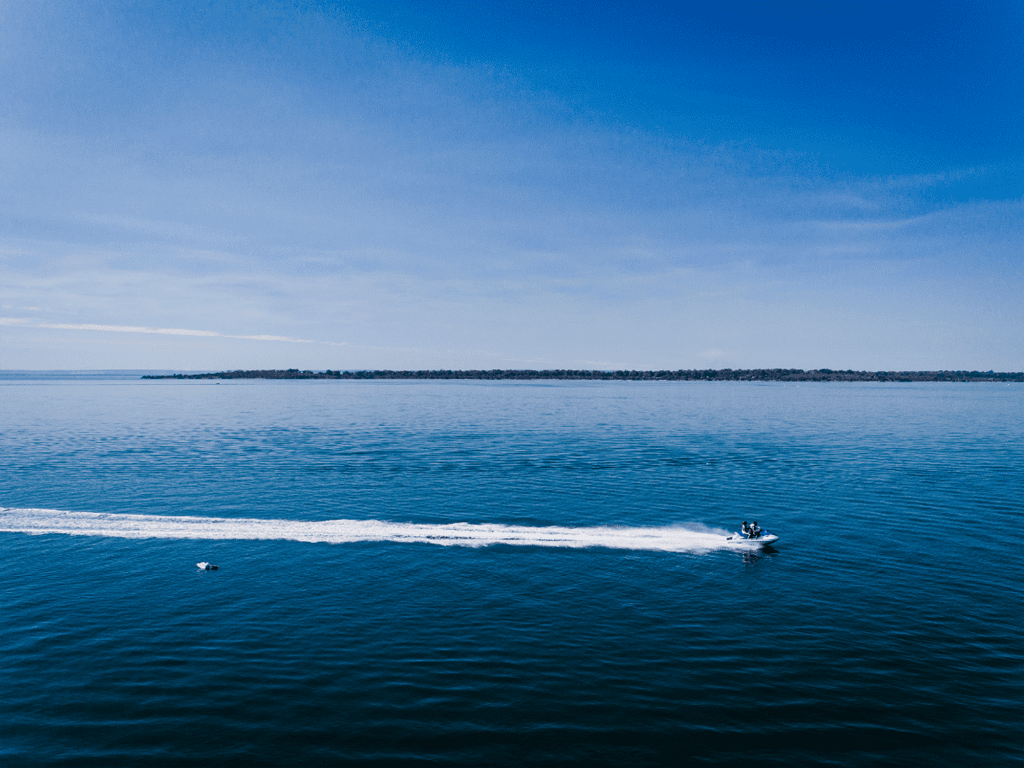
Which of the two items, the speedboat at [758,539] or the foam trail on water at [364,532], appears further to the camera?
the foam trail on water at [364,532]

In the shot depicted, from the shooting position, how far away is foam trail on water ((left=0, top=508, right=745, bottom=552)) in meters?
47.1

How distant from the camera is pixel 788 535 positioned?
50312 millimetres

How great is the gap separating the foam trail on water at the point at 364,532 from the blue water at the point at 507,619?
0.32 m

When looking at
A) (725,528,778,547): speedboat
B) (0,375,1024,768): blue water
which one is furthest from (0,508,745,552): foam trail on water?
(725,528,778,547): speedboat

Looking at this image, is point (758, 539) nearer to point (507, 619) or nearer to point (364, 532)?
point (507, 619)

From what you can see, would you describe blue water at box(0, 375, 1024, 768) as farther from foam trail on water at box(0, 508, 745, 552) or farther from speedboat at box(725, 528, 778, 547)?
speedboat at box(725, 528, 778, 547)

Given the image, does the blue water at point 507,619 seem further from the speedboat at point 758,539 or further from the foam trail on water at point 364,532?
the speedboat at point 758,539

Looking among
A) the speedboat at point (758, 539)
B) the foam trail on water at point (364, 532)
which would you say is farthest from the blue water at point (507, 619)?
the speedboat at point (758, 539)

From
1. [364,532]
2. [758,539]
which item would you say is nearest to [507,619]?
[364,532]

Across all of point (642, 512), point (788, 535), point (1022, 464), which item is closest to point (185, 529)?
point (642, 512)

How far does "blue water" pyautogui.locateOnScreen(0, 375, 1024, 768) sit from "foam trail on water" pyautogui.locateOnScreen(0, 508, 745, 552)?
322 millimetres

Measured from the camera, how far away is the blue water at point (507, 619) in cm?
2330

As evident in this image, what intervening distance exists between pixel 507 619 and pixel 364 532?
20.9 metres

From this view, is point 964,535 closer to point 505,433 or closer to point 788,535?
point 788,535
